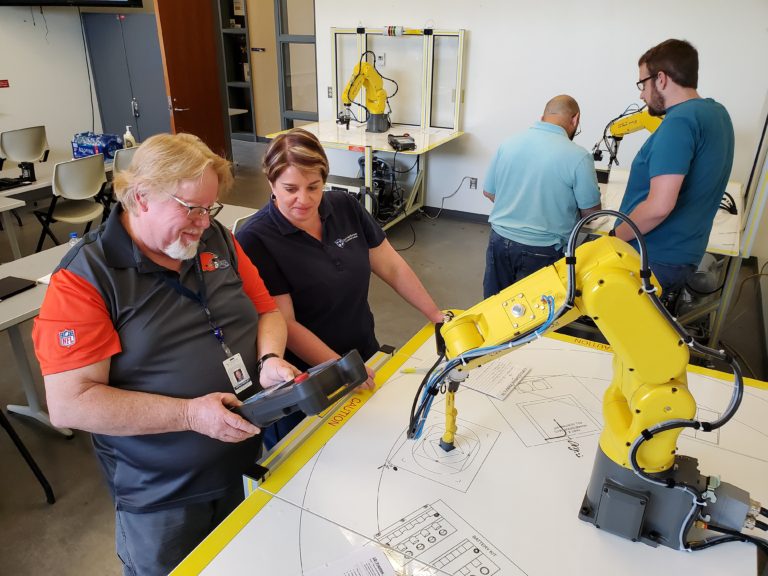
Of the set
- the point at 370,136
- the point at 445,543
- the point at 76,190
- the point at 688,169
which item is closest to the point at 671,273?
the point at 688,169

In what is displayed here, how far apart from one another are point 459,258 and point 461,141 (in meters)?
1.34

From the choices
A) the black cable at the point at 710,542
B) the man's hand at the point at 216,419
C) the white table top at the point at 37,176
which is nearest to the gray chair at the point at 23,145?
the white table top at the point at 37,176

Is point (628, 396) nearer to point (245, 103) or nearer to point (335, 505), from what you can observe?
point (335, 505)

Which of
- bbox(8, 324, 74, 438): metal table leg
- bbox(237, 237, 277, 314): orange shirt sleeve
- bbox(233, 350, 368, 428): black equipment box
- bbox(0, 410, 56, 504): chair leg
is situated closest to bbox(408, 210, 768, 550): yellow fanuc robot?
bbox(233, 350, 368, 428): black equipment box

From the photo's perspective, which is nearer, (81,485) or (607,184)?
(81,485)

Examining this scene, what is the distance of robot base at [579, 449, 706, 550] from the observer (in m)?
1.07

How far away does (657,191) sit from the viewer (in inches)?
85.2

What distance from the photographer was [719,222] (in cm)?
313

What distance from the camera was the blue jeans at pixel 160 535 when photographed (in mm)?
1339

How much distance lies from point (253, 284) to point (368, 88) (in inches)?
153

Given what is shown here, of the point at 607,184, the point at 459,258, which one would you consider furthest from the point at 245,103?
the point at 607,184

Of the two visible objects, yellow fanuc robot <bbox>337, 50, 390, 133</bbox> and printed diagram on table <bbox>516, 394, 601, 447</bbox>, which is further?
yellow fanuc robot <bbox>337, 50, 390, 133</bbox>

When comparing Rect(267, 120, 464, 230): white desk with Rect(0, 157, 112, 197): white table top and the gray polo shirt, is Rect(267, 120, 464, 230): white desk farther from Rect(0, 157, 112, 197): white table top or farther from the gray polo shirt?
the gray polo shirt

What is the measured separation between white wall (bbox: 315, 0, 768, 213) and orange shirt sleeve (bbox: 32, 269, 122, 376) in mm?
4480
